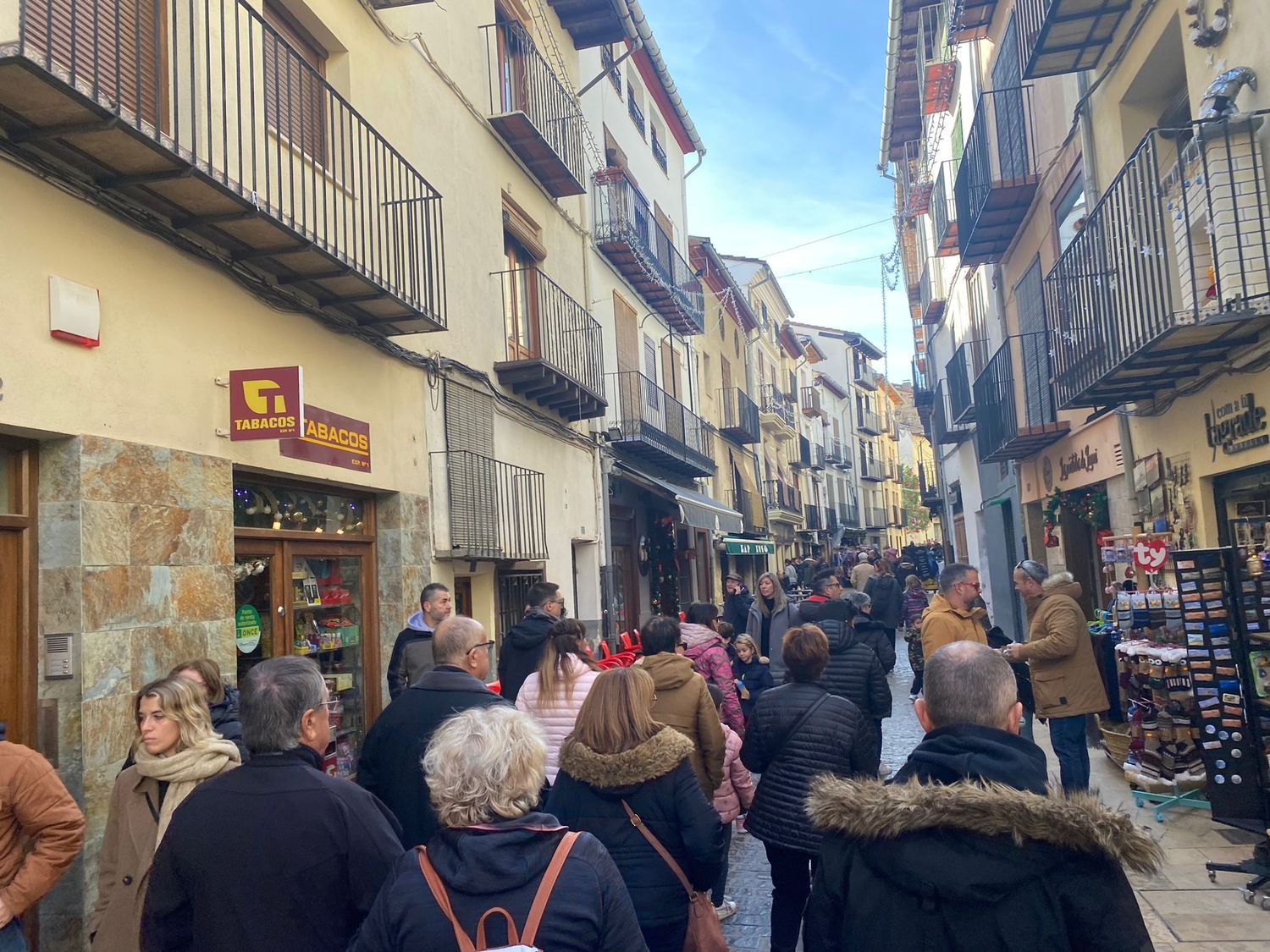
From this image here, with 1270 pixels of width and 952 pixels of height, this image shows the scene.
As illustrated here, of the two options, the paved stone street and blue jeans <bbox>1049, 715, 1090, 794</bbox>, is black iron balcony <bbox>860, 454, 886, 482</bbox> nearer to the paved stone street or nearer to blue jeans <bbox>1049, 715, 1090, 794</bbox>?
the paved stone street

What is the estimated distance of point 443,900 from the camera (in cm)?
210

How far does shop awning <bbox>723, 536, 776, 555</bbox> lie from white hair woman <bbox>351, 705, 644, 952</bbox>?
56.3 ft

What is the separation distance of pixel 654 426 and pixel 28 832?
13666 mm

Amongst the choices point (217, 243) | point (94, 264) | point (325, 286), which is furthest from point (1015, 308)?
point (94, 264)

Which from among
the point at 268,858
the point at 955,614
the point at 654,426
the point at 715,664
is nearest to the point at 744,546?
the point at 654,426

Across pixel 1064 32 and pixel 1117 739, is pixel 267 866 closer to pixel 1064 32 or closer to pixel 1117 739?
pixel 1117 739

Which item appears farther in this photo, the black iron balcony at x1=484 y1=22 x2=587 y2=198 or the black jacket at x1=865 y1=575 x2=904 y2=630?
the black jacket at x1=865 y1=575 x2=904 y2=630

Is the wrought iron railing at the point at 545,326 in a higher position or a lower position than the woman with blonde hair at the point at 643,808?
higher

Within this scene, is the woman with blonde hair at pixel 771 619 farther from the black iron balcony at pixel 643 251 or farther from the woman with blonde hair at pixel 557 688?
the black iron balcony at pixel 643 251

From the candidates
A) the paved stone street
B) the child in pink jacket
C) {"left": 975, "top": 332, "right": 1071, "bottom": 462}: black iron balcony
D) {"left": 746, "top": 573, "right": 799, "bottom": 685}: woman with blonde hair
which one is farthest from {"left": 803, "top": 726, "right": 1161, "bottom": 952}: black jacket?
{"left": 975, "top": 332, "right": 1071, "bottom": 462}: black iron balcony

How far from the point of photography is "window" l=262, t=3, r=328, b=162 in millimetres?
6938

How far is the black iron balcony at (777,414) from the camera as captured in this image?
3053cm

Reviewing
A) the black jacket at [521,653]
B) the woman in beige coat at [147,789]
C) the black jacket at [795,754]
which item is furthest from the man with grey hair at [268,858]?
the black jacket at [521,653]

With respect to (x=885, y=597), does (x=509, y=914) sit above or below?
below
